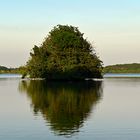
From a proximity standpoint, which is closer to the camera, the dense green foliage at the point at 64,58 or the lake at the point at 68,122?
the lake at the point at 68,122

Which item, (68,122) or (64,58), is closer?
(68,122)

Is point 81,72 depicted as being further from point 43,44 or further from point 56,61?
point 43,44

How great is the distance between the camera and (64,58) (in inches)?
4264

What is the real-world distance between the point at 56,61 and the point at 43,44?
1000 cm

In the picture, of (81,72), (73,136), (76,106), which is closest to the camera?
(73,136)

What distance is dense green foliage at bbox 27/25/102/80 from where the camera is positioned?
106 metres

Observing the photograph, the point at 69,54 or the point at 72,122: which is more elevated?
the point at 69,54

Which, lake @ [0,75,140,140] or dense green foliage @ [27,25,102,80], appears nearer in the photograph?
lake @ [0,75,140,140]

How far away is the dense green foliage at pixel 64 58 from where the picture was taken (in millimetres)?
105500

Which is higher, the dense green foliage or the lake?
the dense green foliage

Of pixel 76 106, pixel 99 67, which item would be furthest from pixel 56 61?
pixel 76 106

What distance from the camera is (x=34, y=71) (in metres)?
111

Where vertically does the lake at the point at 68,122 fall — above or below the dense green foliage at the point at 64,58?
below

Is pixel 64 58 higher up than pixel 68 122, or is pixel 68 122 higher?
pixel 64 58
